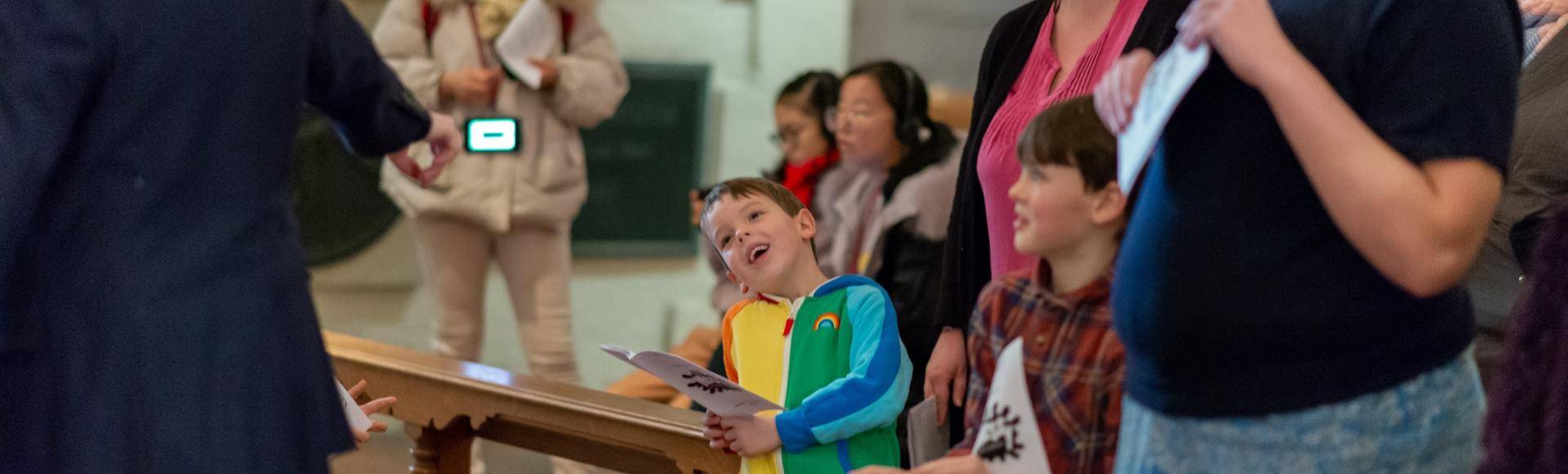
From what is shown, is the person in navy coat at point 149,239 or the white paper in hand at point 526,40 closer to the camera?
the person in navy coat at point 149,239

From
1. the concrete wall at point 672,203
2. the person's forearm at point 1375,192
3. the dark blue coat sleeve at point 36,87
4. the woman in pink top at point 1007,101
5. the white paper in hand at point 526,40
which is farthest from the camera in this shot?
the concrete wall at point 672,203

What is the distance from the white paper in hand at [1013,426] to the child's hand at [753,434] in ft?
2.19

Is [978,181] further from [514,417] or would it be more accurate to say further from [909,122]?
[909,122]

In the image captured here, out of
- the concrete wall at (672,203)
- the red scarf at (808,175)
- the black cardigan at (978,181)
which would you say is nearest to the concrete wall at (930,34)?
the concrete wall at (672,203)

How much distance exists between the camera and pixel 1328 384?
1.39 meters

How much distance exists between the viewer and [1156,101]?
134cm

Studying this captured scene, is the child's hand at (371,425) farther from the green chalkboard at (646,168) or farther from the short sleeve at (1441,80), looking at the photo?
the green chalkboard at (646,168)

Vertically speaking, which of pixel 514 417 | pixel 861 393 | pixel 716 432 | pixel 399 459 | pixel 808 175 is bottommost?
pixel 399 459

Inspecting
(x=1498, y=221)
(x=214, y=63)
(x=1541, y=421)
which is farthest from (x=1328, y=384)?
(x=1498, y=221)

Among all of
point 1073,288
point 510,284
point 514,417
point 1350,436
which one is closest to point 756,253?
point 1073,288

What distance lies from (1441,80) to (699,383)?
3.54 ft

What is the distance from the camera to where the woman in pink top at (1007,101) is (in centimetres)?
207

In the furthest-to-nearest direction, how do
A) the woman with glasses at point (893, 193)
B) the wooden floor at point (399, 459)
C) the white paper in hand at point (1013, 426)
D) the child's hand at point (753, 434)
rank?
the wooden floor at point (399, 459) < the woman with glasses at point (893, 193) < the child's hand at point (753, 434) < the white paper in hand at point (1013, 426)

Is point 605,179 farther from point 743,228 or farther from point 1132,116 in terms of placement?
point 1132,116
